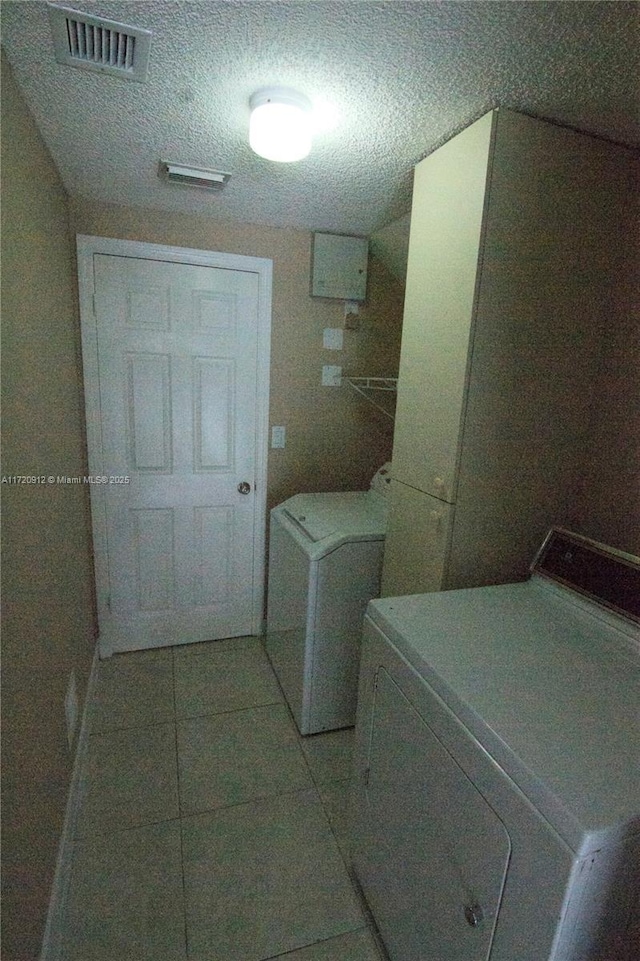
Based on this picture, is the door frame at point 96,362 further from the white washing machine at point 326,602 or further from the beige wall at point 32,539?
the white washing machine at point 326,602

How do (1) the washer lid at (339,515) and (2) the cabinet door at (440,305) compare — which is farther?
(1) the washer lid at (339,515)

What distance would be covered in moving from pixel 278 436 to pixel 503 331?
1.41 m

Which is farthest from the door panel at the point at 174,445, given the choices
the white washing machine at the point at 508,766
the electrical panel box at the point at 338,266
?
the white washing machine at the point at 508,766

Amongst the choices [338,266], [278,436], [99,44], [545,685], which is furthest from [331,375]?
[545,685]

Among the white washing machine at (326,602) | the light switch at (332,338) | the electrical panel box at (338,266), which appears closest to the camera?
the white washing machine at (326,602)

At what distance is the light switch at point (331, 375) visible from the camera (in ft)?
8.20

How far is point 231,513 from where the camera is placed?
2512mm

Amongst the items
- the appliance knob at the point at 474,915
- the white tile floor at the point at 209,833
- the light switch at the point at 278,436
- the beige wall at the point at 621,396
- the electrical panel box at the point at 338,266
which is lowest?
the white tile floor at the point at 209,833

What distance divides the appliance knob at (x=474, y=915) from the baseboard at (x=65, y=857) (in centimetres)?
105

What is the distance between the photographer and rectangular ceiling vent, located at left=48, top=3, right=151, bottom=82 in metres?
0.97

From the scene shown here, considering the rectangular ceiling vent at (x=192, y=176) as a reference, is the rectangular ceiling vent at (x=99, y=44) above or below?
below

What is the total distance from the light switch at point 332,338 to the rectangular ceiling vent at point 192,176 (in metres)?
0.88

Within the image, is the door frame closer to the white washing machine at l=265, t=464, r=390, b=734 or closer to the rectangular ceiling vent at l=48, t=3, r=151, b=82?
the white washing machine at l=265, t=464, r=390, b=734

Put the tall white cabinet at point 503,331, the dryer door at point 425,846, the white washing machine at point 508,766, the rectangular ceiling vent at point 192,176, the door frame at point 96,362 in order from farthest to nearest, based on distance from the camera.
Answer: the door frame at point 96,362
the rectangular ceiling vent at point 192,176
the tall white cabinet at point 503,331
the dryer door at point 425,846
the white washing machine at point 508,766
